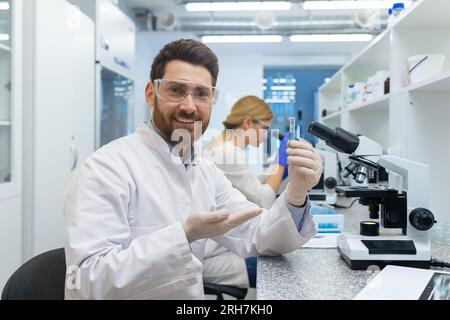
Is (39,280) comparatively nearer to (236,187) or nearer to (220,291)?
(220,291)

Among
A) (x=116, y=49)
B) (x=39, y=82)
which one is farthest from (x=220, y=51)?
(x=39, y=82)

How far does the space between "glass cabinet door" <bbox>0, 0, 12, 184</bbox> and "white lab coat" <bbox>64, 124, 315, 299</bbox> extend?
990mm

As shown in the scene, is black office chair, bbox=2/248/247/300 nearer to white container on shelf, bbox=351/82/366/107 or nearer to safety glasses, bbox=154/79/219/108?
safety glasses, bbox=154/79/219/108

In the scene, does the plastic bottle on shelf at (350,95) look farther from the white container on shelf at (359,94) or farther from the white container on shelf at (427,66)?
the white container on shelf at (427,66)

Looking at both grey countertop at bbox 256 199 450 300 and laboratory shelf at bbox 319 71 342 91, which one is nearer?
grey countertop at bbox 256 199 450 300

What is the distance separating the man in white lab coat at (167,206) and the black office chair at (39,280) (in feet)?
0.35

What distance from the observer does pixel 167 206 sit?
1.03 metres

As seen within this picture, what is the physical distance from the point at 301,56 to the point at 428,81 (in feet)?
15.1

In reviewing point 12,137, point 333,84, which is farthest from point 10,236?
point 333,84

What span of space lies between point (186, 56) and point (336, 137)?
1.59ft

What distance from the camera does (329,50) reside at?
555cm

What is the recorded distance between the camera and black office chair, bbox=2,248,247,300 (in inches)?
35.0

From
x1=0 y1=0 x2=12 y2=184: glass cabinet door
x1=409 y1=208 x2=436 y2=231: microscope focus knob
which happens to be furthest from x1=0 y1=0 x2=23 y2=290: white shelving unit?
x1=409 y1=208 x2=436 y2=231: microscope focus knob

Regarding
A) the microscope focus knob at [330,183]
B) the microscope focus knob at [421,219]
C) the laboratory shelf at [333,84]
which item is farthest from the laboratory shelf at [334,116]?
the microscope focus knob at [421,219]
